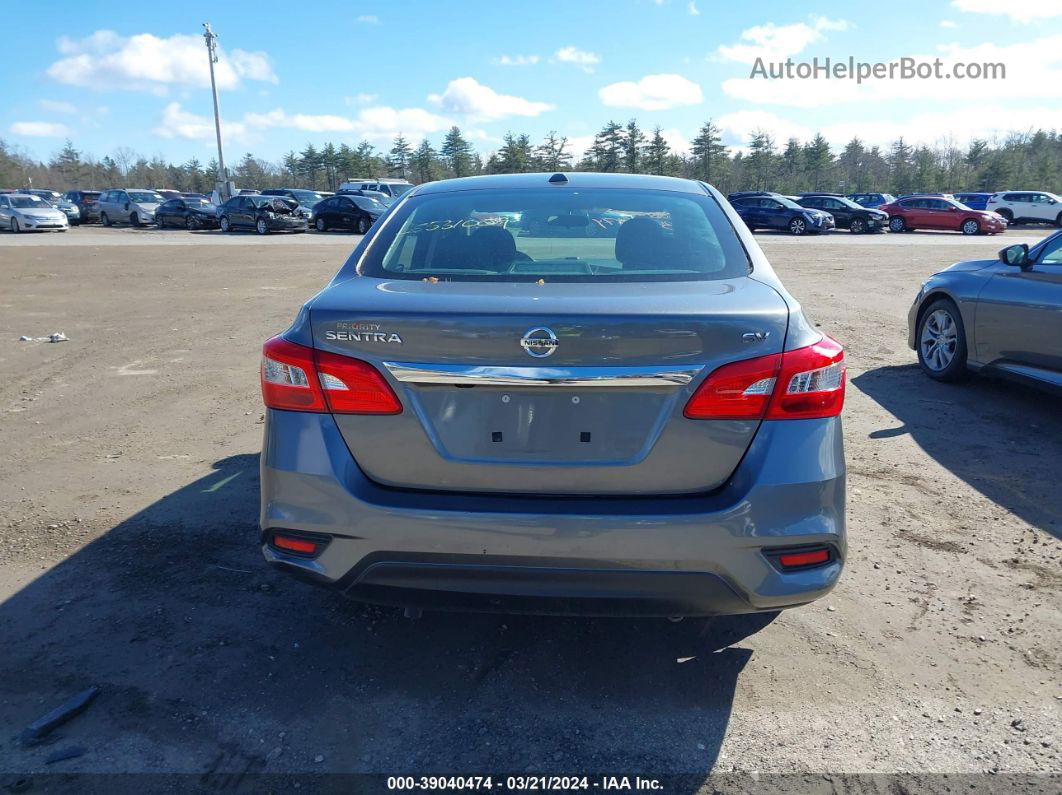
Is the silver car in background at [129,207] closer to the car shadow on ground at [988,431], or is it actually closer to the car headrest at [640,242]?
the car shadow on ground at [988,431]

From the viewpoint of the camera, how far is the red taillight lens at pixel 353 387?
2512mm

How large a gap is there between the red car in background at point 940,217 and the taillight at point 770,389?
37.4 metres

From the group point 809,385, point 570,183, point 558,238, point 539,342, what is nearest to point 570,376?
point 539,342

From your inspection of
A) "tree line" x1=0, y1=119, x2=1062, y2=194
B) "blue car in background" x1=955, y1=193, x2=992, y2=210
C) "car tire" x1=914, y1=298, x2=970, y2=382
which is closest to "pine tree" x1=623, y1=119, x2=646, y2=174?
"tree line" x1=0, y1=119, x2=1062, y2=194

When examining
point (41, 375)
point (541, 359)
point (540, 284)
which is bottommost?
point (41, 375)

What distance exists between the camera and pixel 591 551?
96.0 inches

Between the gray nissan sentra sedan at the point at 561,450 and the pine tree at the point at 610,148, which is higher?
the pine tree at the point at 610,148

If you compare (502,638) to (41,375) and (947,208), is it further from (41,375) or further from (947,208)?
(947,208)

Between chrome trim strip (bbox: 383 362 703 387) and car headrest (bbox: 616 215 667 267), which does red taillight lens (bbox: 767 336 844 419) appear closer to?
chrome trim strip (bbox: 383 362 703 387)

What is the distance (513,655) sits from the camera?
10.3 ft

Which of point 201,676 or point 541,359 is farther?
point 201,676

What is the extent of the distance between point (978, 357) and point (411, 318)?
590cm

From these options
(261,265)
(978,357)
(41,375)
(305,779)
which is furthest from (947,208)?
(305,779)

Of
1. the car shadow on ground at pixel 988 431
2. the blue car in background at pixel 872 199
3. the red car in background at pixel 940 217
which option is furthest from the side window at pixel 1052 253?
the blue car in background at pixel 872 199
